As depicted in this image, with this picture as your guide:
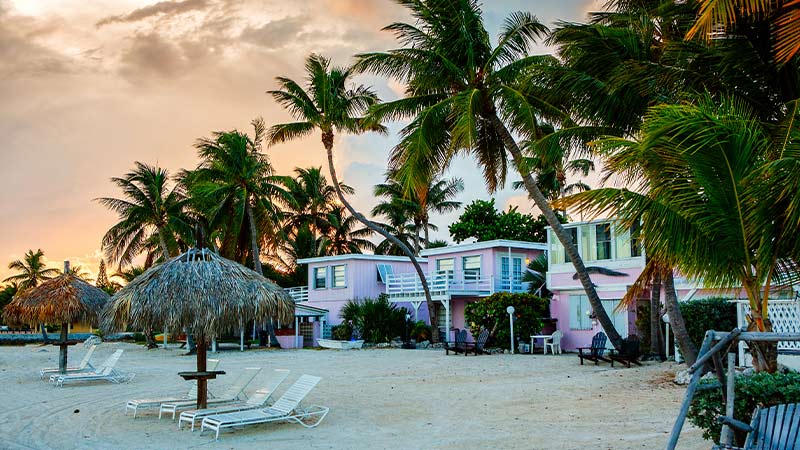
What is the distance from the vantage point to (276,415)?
10531mm

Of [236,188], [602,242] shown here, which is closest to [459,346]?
[602,242]

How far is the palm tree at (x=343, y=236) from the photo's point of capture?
48.7 meters

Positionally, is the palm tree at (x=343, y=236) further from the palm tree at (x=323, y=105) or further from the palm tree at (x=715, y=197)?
the palm tree at (x=715, y=197)

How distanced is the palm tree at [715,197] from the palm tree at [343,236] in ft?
130

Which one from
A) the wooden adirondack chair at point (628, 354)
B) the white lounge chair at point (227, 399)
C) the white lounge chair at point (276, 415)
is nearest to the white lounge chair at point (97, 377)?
the white lounge chair at point (227, 399)

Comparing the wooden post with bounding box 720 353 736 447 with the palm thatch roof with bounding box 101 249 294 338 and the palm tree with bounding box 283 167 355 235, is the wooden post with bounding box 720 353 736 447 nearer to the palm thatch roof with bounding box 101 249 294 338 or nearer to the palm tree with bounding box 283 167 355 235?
the palm thatch roof with bounding box 101 249 294 338

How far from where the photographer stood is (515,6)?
65.8 ft

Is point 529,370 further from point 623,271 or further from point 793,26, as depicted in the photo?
point 793,26

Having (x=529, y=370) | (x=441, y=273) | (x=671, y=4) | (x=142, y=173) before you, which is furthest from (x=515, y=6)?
(x=142, y=173)

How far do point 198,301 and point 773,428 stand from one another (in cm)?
865

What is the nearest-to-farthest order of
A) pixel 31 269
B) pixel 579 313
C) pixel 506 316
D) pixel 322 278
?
pixel 506 316, pixel 579 313, pixel 322 278, pixel 31 269

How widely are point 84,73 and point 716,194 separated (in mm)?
17330

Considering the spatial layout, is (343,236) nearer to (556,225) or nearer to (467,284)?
(467,284)

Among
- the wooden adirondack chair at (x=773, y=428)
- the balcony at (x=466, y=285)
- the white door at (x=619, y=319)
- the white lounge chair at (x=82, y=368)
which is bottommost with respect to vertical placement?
the white lounge chair at (x=82, y=368)
